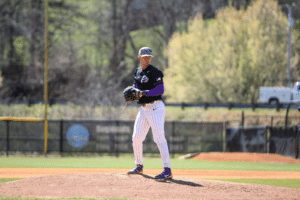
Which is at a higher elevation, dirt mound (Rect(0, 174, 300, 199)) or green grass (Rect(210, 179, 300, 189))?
dirt mound (Rect(0, 174, 300, 199))

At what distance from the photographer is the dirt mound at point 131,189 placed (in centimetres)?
663

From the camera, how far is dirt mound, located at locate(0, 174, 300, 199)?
663 cm

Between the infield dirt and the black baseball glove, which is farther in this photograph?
the black baseball glove

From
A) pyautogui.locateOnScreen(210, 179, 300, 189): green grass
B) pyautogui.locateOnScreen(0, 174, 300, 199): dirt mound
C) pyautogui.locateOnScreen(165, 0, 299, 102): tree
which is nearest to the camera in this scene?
pyautogui.locateOnScreen(0, 174, 300, 199): dirt mound

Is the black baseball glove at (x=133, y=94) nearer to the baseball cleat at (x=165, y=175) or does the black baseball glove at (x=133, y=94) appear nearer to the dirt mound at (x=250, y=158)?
the baseball cleat at (x=165, y=175)

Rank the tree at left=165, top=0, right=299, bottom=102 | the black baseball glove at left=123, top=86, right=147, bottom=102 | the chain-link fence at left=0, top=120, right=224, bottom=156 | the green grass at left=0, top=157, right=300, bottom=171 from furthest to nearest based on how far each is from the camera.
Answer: the tree at left=165, top=0, right=299, bottom=102 < the chain-link fence at left=0, top=120, right=224, bottom=156 < the green grass at left=0, top=157, right=300, bottom=171 < the black baseball glove at left=123, top=86, right=147, bottom=102

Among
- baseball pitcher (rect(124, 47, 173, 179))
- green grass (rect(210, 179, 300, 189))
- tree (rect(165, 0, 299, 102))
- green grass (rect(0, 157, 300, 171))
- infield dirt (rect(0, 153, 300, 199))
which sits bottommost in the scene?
green grass (rect(0, 157, 300, 171))

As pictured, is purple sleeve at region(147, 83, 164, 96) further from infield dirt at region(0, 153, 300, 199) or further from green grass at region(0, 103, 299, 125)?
green grass at region(0, 103, 299, 125)

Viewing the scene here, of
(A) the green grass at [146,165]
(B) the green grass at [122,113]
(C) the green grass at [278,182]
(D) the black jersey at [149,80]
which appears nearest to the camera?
(D) the black jersey at [149,80]

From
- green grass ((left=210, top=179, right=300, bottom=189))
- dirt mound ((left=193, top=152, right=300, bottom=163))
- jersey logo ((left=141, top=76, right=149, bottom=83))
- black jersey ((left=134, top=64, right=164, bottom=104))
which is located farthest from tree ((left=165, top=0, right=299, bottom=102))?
jersey logo ((left=141, top=76, right=149, bottom=83))

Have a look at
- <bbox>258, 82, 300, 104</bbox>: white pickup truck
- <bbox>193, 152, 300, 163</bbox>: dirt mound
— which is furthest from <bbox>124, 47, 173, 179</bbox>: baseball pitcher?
<bbox>258, 82, 300, 104</bbox>: white pickup truck

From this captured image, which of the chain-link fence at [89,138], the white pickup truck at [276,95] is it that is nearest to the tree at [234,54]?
the white pickup truck at [276,95]

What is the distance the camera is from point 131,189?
6.93 metres

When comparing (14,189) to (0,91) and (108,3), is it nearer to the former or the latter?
(0,91)
